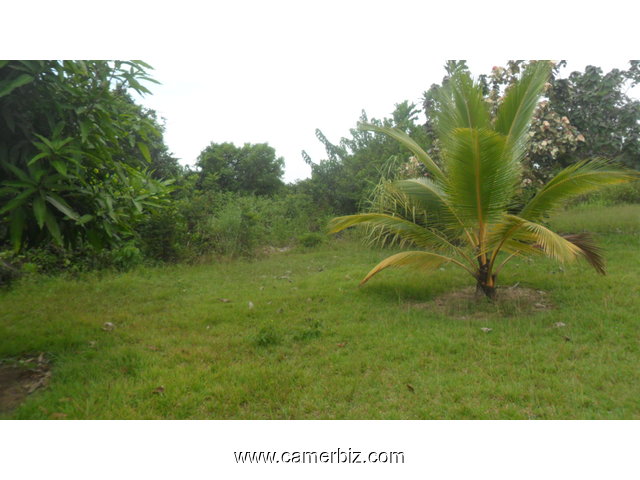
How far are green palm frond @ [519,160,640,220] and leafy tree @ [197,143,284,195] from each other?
40.6ft

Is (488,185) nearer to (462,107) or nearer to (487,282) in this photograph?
(462,107)

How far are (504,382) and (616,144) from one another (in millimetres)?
7513

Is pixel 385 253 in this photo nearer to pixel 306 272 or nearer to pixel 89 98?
pixel 306 272

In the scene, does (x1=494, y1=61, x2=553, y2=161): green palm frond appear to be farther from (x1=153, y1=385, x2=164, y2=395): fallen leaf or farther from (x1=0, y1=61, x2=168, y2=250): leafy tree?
(x1=153, y1=385, x2=164, y2=395): fallen leaf

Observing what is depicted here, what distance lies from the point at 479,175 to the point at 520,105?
1.26 metres

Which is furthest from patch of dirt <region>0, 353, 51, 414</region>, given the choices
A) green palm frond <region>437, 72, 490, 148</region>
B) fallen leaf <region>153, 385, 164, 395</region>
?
green palm frond <region>437, 72, 490, 148</region>

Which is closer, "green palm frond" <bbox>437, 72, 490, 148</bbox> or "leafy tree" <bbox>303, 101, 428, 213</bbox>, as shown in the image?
"green palm frond" <bbox>437, 72, 490, 148</bbox>

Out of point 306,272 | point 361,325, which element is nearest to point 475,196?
point 361,325

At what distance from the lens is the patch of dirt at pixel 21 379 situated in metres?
3.31

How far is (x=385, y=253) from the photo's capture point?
382 inches

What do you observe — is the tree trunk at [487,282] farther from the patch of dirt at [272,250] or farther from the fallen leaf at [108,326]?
the patch of dirt at [272,250]

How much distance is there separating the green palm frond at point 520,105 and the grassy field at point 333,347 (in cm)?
220

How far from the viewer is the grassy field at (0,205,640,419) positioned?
312 centimetres

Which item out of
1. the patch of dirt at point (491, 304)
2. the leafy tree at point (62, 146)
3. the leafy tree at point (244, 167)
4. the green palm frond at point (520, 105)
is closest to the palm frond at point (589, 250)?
the patch of dirt at point (491, 304)
